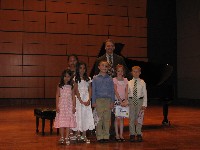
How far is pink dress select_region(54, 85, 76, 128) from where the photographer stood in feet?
12.8

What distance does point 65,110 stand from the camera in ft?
13.0

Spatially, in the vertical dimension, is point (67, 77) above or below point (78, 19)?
below

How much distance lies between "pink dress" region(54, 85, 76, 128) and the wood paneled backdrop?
6122 mm

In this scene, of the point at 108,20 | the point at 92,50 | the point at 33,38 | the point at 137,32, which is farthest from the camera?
the point at 137,32

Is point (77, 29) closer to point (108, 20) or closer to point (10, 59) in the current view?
point (108, 20)

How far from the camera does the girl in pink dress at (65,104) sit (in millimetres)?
3918

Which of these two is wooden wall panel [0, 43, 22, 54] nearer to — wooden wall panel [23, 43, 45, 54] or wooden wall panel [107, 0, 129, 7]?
wooden wall panel [23, 43, 45, 54]

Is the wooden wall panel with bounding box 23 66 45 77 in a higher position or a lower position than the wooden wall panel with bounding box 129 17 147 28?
lower

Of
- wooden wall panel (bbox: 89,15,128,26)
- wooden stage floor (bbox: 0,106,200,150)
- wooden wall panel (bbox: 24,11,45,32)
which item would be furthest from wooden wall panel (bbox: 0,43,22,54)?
wooden stage floor (bbox: 0,106,200,150)

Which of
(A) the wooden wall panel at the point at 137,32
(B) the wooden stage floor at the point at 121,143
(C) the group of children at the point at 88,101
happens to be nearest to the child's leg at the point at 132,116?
(C) the group of children at the point at 88,101

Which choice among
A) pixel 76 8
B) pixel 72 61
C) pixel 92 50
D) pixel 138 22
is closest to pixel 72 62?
pixel 72 61

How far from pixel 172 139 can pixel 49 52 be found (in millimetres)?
6403

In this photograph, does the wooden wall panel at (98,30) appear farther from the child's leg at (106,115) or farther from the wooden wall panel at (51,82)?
the child's leg at (106,115)

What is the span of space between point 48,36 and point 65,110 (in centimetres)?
637
